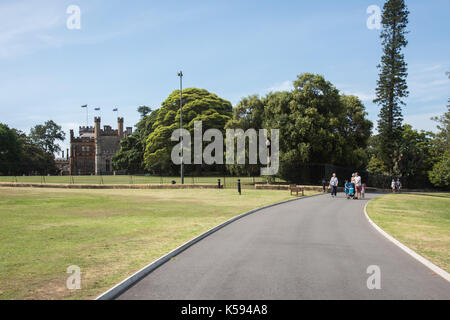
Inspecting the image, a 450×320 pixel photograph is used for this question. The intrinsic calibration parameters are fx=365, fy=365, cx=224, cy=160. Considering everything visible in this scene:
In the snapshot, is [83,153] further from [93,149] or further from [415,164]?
[415,164]

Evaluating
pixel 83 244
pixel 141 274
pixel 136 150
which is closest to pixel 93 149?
pixel 136 150

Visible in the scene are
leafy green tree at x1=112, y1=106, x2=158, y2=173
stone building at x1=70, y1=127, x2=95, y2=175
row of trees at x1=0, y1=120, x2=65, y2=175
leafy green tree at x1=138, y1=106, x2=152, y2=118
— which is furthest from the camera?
stone building at x1=70, y1=127, x2=95, y2=175

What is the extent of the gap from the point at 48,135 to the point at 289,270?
412 feet

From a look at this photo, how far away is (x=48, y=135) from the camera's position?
11775 centimetres

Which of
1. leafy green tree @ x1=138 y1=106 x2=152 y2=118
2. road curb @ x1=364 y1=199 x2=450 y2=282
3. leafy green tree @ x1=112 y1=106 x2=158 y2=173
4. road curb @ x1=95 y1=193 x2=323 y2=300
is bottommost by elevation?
road curb @ x1=364 y1=199 x2=450 y2=282

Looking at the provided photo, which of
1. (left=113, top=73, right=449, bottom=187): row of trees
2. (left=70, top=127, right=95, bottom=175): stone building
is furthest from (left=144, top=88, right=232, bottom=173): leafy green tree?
(left=70, top=127, right=95, bottom=175): stone building

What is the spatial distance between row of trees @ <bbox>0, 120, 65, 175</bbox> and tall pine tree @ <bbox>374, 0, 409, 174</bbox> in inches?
2080

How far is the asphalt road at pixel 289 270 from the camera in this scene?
577 cm

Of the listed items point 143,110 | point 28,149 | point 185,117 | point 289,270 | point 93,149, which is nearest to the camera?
point 289,270

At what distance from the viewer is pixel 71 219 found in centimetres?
1432

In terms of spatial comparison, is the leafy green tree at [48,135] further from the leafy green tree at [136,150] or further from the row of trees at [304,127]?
the row of trees at [304,127]

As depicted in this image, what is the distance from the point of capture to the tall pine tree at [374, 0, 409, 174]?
157 ft

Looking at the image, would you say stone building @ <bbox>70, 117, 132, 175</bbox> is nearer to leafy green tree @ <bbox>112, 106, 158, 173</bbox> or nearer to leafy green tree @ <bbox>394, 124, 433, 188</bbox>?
leafy green tree @ <bbox>112, 106, 158, 173</bbox>
